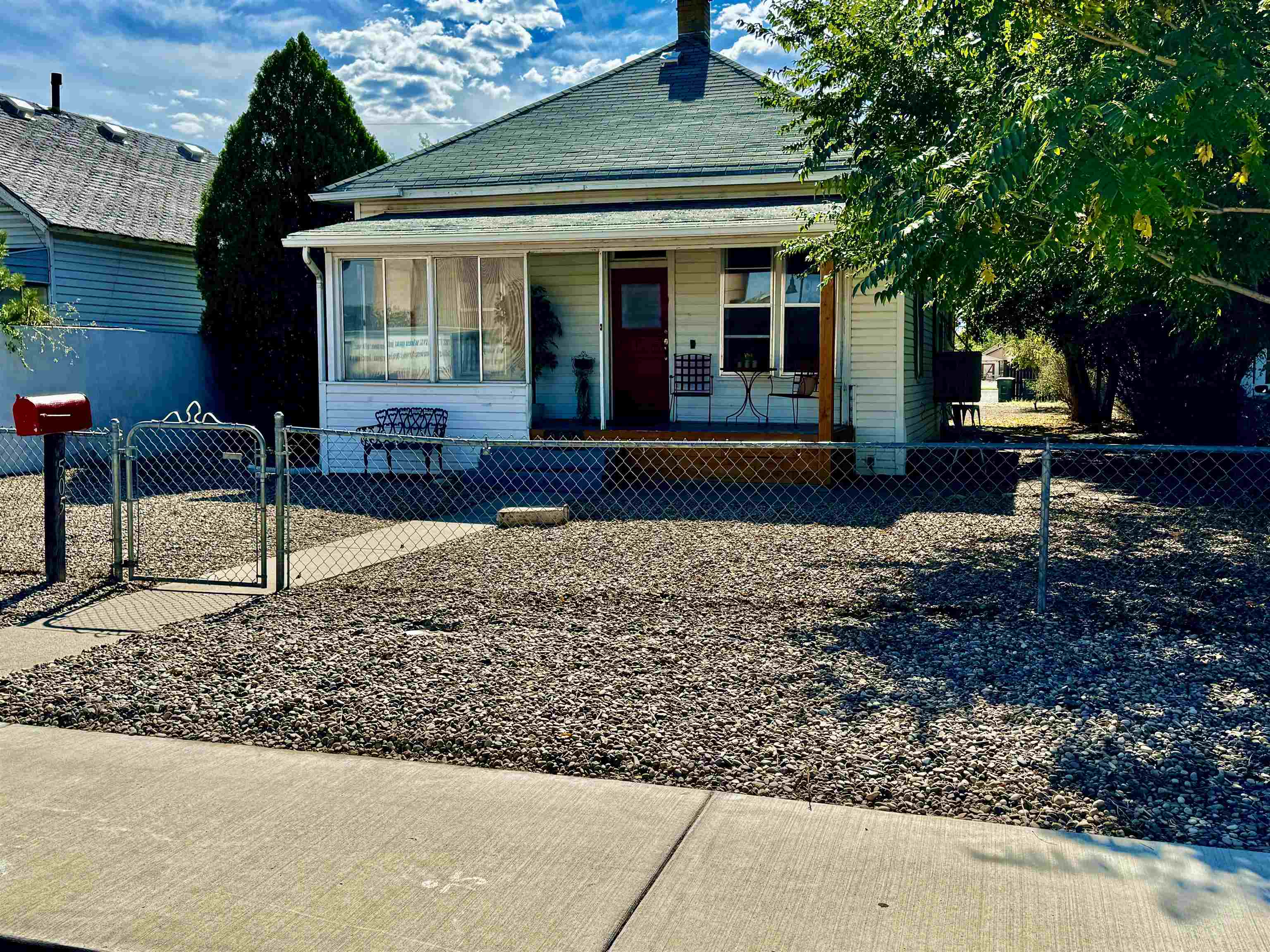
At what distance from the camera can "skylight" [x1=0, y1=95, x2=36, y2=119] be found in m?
22.4

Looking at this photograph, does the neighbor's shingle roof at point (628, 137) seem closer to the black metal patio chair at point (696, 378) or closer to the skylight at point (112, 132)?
the black metal patio chair at point (696, 378)

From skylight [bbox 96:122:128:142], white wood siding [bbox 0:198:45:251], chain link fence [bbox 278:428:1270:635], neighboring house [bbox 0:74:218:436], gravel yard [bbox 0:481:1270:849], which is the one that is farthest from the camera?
skylight [bbox 96:122:128:142]

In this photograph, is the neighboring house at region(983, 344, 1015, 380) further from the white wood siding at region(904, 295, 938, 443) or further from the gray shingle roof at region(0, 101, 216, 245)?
the gray shingle roof at region(0, 101, 216, 245)

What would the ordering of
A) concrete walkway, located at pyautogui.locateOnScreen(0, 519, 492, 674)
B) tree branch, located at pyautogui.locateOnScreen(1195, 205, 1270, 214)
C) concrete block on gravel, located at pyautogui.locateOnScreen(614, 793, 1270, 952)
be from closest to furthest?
concrete block on gravel, located at pyautogui.locateOnScreen(614, 793, 1270, 952) → concrete walkway, located at pyautogui.locateOnScreen(0, 519, 492, 674) → tree branch, located at pyautogui.locateOnScreen(1195, 205, 1270, 214)

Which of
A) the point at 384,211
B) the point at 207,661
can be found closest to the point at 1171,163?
the point at 207,661

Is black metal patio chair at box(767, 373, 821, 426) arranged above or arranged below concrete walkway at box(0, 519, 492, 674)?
above

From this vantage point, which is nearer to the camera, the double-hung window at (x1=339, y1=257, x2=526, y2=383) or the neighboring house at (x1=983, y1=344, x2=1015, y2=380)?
the double-hung window at (x1=339, y1=257, x2=526, y2=383)

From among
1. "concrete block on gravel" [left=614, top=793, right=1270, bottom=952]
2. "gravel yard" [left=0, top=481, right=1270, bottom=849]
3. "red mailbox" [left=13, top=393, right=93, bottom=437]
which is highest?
"red mailbox" [left=13, top=393, right=93, bottom=437]

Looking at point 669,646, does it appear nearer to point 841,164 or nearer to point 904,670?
point 904,670

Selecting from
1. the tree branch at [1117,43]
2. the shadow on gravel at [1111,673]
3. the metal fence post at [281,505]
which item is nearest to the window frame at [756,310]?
the shadow on gravel at [1111,673]

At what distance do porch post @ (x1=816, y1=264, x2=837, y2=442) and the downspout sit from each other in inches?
271

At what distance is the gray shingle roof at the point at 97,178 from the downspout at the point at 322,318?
7026mm

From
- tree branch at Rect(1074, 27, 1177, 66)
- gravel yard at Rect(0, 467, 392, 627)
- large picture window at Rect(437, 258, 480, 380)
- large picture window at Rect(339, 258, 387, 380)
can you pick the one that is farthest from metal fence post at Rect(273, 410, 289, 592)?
large picture window at Rect(339, 258, 387, 380)

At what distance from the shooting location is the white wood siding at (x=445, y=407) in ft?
48.2
